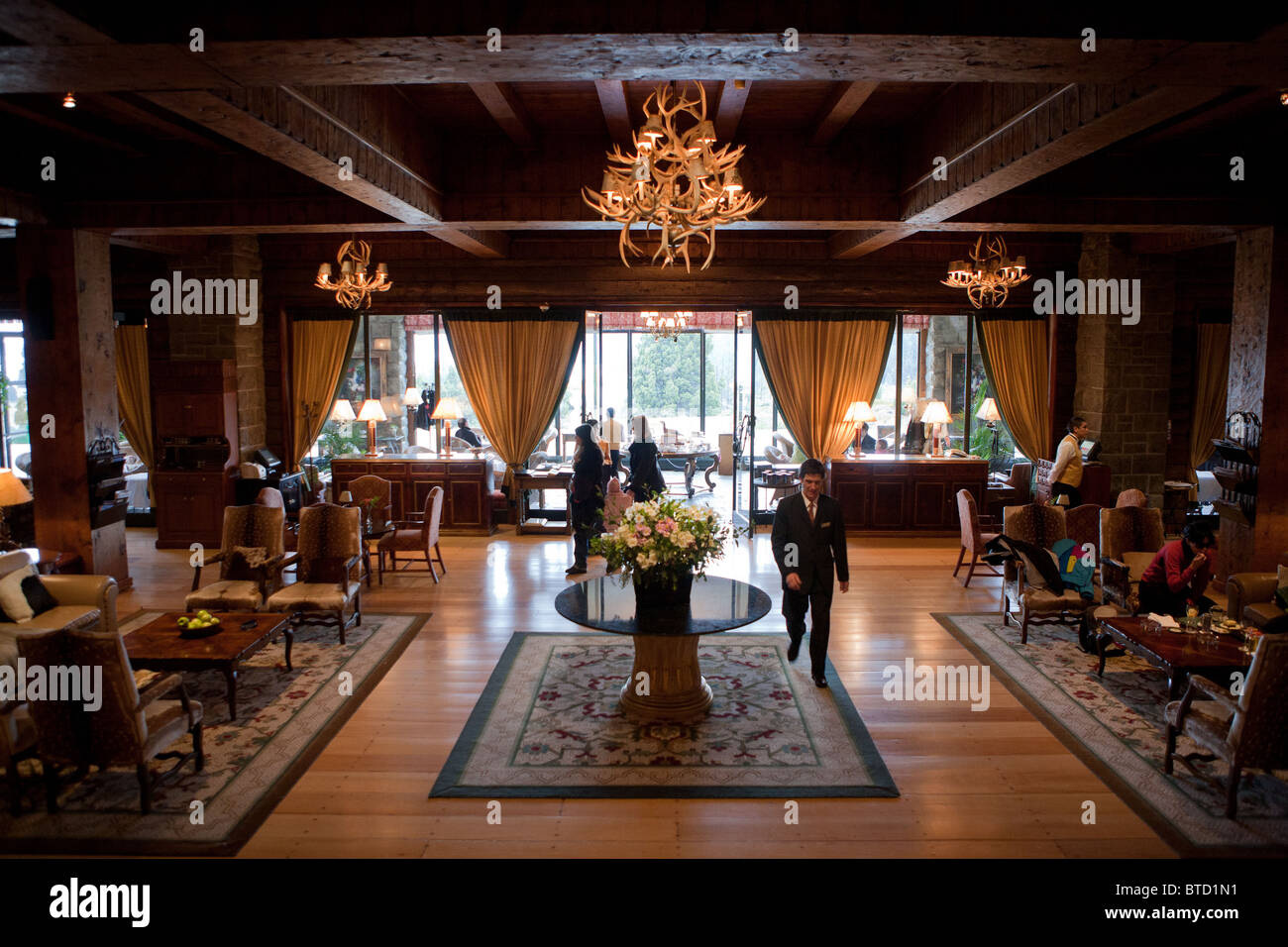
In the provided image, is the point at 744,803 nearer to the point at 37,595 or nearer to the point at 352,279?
the point at 37,595

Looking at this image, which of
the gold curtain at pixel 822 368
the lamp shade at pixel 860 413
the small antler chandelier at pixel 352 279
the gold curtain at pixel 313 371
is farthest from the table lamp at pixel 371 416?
the lamp shade at pixel 860 413

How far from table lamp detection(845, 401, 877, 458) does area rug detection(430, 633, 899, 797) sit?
5280 millimetres

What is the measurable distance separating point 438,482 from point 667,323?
5.15 metres

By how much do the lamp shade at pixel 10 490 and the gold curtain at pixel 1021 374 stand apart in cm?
1069

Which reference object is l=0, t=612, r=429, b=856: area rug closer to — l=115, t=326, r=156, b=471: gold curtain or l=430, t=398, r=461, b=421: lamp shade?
l=430, t=398, r=461, b=421: lamp shade

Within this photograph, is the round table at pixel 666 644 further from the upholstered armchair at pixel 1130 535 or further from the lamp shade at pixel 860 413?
the lamp shade at pixel 860 413

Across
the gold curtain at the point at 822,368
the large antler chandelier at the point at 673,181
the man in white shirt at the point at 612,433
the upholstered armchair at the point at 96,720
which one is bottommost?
the upholstered armchair at the point at 96,720

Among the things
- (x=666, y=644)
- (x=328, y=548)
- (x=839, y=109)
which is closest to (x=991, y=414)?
(x=839, y=109)

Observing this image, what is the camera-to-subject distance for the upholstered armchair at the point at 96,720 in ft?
14.1

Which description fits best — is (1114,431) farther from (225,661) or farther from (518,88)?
(225,661)

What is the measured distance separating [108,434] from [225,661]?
4328 mm

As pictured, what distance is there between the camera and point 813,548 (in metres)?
6.06

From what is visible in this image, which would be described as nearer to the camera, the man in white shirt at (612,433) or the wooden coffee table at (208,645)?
the wooden coffee table at (208,645)

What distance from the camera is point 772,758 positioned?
508cm
